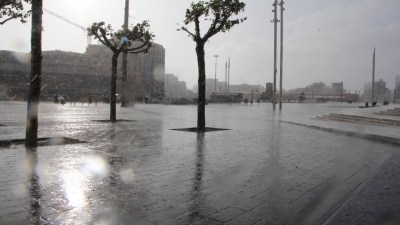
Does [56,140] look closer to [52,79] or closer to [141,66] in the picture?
[52,79]

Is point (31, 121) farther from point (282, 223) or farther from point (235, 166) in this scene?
point (282, 223)

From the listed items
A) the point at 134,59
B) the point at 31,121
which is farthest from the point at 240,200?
the point at 134,59

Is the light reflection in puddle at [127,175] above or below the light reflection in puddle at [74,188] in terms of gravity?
below

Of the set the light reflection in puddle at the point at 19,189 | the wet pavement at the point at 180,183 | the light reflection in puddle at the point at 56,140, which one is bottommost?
the wet pavement at the point at 180,183

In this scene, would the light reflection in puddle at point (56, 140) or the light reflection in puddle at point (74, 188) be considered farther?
the light reflection in puddle at point (56, 140)

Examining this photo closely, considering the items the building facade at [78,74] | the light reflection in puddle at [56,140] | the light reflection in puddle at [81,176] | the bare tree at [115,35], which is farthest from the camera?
the building facade at [78,74]

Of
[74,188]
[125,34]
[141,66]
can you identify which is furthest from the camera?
[141,66]

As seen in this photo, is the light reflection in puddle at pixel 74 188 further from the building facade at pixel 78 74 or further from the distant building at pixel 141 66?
the distant building at pixel 141 66

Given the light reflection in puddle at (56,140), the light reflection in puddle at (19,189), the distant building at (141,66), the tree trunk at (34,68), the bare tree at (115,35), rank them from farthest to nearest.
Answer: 1. the distant building at (141,66)
2. the bare tree at (115,35)
3. the light reflection in puddle at (56,140)
4. the tree trunk at (34,68)
5. the light reflection in puddle at (19,189)

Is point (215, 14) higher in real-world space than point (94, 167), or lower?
higher

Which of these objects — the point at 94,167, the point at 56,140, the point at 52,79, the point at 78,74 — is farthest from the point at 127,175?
the point at 78,74

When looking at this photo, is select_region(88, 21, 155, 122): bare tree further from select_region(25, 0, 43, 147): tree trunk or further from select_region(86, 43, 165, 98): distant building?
select_region(86, 43, 165, 98): distant building

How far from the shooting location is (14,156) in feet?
22.2

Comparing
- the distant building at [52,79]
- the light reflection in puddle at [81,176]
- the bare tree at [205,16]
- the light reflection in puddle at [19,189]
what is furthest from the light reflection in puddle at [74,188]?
the distant building at [52,79]
